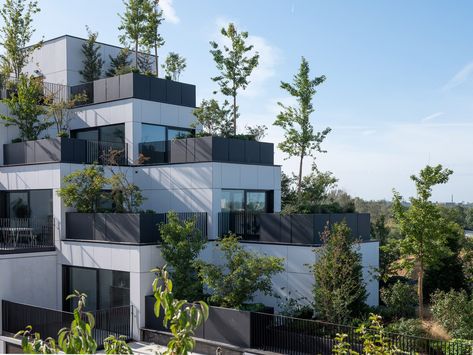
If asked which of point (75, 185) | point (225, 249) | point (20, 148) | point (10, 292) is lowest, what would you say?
point (10, 292)

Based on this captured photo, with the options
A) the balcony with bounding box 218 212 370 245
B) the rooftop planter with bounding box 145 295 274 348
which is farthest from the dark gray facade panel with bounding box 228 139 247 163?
the rooftop planter with bounding box 145 295 274 348

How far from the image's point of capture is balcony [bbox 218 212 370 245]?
19188 millimetres

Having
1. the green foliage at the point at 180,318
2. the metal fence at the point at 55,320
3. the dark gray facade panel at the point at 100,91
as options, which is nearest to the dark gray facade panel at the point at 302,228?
the metal fence at the point at 55,320

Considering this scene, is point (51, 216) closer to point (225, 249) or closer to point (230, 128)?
point (225, 249)

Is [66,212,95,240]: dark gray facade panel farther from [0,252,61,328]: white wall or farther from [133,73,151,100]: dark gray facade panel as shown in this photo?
[133,73,151,100]: dark gray facade panel

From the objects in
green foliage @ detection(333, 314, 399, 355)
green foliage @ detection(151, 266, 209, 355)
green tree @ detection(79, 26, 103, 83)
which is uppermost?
green tree @ detection(79, 26, 103, 83)

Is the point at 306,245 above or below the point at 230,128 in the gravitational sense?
below

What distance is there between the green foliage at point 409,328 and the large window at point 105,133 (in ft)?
47.6

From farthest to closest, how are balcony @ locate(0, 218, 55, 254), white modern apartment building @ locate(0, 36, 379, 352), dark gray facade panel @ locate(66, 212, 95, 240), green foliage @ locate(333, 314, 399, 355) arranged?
balcony @ locate(0, 218, 55, 254) < dark gray facade panel @ locate(66, 212, 95, 240) < white modern apartment building @ locate(0, 36, 379, 352) < green foliage @ locate(333, 314, 399, 355)

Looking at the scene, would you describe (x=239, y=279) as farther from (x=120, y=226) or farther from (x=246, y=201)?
(x=246, y=201)

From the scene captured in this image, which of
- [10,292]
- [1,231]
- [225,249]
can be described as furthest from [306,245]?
[1,231]

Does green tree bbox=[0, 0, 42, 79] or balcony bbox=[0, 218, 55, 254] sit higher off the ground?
green tree bbox=[0, 0, 42, 79]

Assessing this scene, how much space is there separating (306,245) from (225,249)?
2.96 m

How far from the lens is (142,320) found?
1902 centimetres
